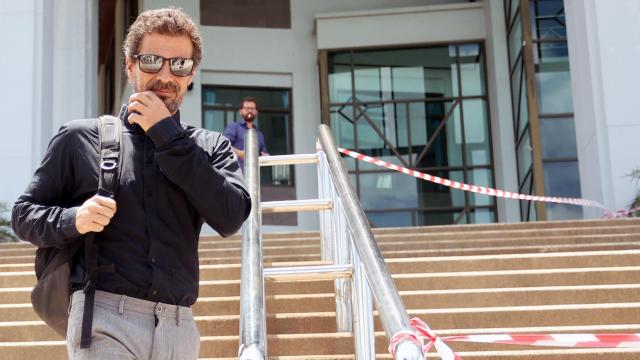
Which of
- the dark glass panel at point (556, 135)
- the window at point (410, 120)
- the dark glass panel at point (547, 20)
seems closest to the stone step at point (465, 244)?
the dark glass panel at point (556, 135)

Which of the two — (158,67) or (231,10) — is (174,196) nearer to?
(158,67)

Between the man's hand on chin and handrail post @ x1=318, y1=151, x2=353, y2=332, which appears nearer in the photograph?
the man's hand on chin

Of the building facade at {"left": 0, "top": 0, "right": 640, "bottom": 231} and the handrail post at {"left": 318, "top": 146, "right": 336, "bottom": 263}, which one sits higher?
the building facade at {"left": 0, "top": 0, "right": 640, "bottom": 231}

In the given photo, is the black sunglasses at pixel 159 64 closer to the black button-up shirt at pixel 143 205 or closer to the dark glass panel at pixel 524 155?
the black button-up shirt at pixel 143 205

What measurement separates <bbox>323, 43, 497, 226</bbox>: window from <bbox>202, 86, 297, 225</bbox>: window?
3.77 ft

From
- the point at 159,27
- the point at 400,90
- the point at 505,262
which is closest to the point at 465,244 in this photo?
the point at 505,262

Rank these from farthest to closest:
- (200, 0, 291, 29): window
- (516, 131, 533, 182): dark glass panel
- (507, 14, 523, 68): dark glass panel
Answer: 1. (200, 0, 291, 29): window
2. (507, 14, 523, 68): dark glass panel
3. (516, 131, 533, 182): dark glass panel

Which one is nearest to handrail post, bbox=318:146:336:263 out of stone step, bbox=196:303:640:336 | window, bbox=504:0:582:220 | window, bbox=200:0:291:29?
stone step, bbox=196:303:640:336

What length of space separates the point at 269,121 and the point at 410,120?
8.77 ft

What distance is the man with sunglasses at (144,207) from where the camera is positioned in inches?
98.9

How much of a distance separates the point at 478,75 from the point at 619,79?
23.3 ft

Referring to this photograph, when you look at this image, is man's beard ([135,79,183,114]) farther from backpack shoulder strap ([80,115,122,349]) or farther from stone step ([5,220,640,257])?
stone step ([5,220,640,257])

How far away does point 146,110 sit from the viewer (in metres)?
2.55

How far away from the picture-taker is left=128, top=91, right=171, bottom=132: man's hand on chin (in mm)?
2545
